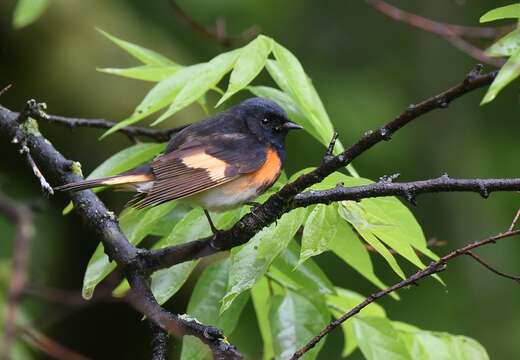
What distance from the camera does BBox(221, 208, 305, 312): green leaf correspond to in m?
2.20

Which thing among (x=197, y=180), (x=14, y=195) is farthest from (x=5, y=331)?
(x=14, y=195)

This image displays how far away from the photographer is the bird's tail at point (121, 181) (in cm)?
260

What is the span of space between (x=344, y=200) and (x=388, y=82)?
225 inches

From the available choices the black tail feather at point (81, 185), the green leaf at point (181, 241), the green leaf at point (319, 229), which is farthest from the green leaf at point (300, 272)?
the black tail feather at point (81, 185)

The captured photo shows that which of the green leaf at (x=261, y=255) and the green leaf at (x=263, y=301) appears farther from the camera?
the green leaf at (x=263, y=301)

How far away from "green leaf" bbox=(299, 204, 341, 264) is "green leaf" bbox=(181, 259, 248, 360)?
502 millimetres

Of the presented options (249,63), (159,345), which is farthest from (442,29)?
(159,345)

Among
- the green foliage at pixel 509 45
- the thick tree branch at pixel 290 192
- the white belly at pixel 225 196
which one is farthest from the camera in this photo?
the white belly at pixel 225 196

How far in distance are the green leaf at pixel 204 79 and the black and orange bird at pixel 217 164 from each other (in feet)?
1.19

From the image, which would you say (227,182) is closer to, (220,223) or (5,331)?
(220,223)

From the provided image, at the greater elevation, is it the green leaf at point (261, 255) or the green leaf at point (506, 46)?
the green leaf at point (506, 46)

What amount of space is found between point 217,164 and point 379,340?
1.02 m

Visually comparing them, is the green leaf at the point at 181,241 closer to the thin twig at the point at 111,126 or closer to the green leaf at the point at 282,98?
the green leaf at the point at 282,98

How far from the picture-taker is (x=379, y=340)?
2.50m
